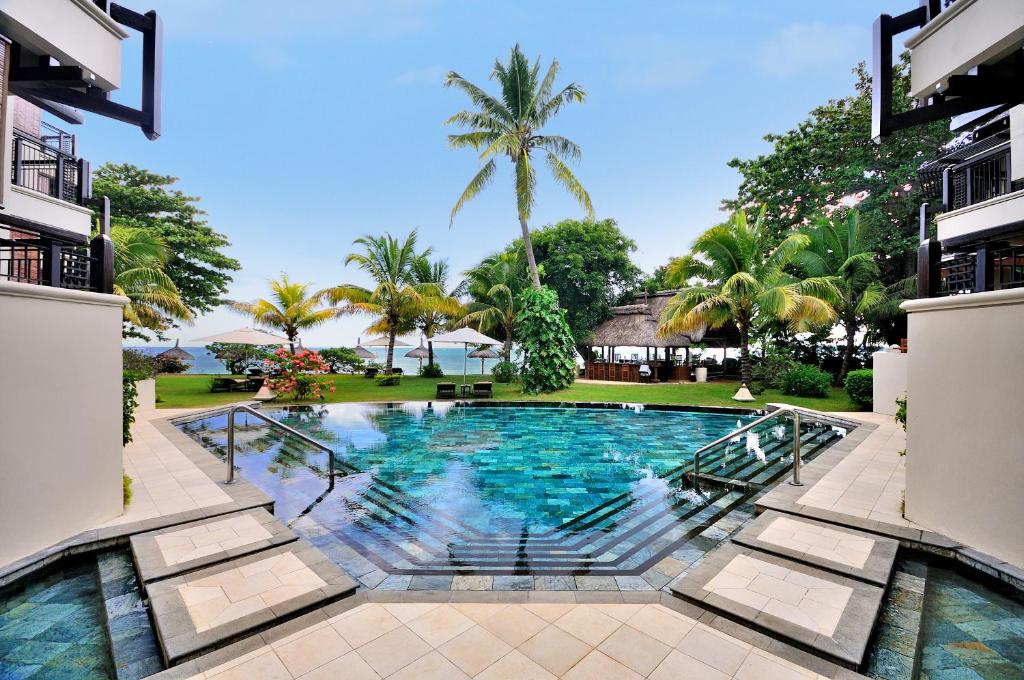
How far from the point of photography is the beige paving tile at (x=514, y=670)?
2.29 metres

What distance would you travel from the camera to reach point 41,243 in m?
6.36

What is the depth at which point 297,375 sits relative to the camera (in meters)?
14.5

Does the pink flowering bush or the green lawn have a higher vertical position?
the pink flowering bush

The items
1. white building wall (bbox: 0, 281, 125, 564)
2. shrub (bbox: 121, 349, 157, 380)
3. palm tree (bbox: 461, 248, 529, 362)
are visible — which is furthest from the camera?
palm tree (bbox: 461, 248, 529, 362)

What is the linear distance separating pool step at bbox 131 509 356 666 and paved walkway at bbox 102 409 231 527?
58 cm

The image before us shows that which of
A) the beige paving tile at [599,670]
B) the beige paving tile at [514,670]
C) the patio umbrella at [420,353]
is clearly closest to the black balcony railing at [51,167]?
the beige paving tile at [514,670]

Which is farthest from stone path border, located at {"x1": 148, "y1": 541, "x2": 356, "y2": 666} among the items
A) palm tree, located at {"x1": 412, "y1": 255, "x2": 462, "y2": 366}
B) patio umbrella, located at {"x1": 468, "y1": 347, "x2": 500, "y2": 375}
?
palm tree, located at {"x1": 412, "y1": 255, "x2": 462, "y2": 366}

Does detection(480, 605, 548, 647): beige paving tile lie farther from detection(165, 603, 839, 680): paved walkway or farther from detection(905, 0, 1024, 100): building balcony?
detection(905, 0, 1024, 100): building balcony

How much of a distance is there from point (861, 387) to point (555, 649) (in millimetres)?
13377

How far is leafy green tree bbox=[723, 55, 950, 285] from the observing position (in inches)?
655

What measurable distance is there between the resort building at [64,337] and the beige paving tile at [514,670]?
4.00 m

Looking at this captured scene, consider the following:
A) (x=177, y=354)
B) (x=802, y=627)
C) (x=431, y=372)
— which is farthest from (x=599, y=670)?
(x=177, y=354)

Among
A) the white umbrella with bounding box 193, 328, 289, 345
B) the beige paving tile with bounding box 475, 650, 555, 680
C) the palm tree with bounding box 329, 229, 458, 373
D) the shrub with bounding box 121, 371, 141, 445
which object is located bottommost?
the beige paving tile with bounding box 475, 650, 555, 680

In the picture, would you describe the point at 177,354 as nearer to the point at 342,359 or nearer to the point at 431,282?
the point at 342,359
